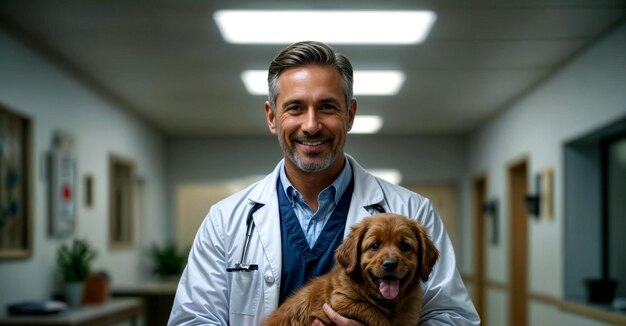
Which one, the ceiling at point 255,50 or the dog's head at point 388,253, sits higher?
the ceiling at point 255,50

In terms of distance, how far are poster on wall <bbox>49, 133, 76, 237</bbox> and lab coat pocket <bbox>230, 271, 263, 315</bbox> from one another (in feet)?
16.3

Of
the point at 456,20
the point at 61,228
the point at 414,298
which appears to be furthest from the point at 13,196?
the point at 414,298

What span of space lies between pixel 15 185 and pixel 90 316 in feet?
3.90

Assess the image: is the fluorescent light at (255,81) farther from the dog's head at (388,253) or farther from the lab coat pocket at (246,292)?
the dog's head at (388,253)

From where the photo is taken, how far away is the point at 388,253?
6.59 feet

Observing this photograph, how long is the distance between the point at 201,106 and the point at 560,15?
16.7 feet

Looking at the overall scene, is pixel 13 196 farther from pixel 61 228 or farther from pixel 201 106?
pixel 201 106

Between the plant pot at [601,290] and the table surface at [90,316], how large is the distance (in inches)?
156

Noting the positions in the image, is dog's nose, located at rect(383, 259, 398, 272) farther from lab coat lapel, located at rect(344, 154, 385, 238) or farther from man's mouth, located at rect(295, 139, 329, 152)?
man's mouth, located at rect(295, 139, 329, 152)

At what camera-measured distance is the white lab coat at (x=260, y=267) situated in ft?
7.17

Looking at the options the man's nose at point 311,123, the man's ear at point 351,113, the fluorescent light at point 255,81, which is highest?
the fluorescent light at point 255,81

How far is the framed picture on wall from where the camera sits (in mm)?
5770

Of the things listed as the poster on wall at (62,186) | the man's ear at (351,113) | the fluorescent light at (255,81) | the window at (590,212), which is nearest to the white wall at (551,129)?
the window at (590,212)

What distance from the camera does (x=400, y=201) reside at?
7.65ft
